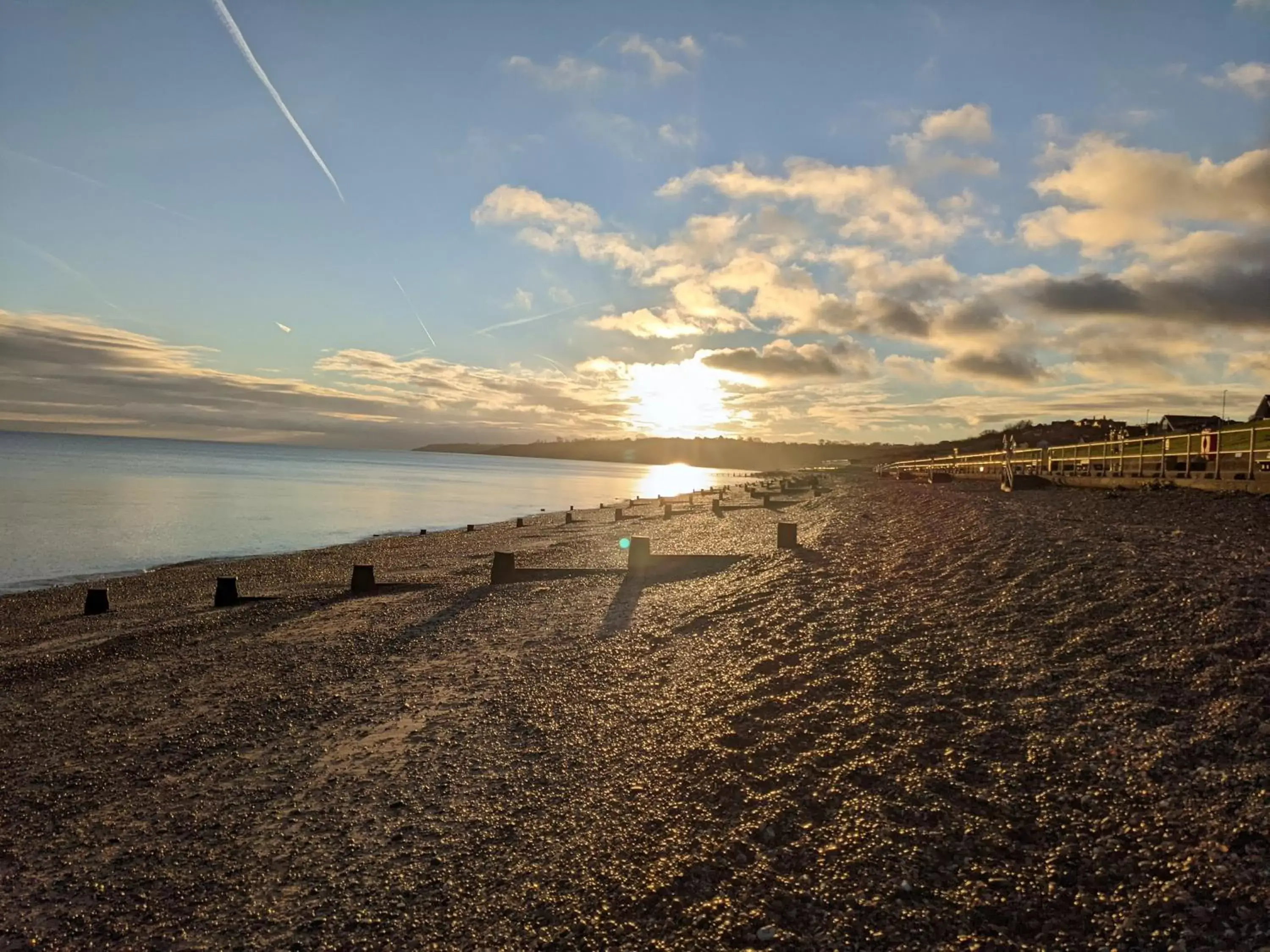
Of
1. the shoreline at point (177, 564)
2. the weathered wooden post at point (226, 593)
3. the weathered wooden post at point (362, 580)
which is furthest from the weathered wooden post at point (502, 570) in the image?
the shoreline at point (177, 564)

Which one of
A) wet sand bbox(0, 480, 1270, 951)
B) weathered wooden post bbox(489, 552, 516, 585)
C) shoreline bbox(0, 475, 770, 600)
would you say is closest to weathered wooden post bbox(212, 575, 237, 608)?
wet sand bbox(0, 480, 1270, 951)

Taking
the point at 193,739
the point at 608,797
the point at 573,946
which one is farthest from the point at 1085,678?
the point at 193,739

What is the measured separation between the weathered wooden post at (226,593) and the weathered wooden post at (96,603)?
2329mm

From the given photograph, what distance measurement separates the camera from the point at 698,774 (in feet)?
17.9

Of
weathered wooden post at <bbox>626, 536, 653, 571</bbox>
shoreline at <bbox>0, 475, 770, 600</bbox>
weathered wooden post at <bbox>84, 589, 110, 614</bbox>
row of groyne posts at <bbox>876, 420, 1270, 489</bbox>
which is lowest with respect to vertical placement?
shoreline at <bbox>0, 475, 770, 600</bbox>

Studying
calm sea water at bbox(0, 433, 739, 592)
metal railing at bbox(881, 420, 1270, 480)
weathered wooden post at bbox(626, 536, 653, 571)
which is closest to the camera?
weathered wooden post at bbox(626, 536, 653, 571)

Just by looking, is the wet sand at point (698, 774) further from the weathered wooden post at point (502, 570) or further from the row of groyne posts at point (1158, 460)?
the row of groyne posts at point (1158, 460)

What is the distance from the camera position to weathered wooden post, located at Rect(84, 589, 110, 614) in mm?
14609

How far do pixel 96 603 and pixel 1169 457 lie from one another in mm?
28341

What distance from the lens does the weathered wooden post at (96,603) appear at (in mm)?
14609

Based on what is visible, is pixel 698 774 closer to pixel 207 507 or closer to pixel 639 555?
pixel 639 555

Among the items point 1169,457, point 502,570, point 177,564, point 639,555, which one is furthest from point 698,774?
point 177,564

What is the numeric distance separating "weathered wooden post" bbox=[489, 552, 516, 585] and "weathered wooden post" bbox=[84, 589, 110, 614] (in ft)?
26.0

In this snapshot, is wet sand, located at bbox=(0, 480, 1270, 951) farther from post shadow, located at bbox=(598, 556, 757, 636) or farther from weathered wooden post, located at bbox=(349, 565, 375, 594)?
weathered wooden post, located at bbox=(349, 565, 375, 594)
